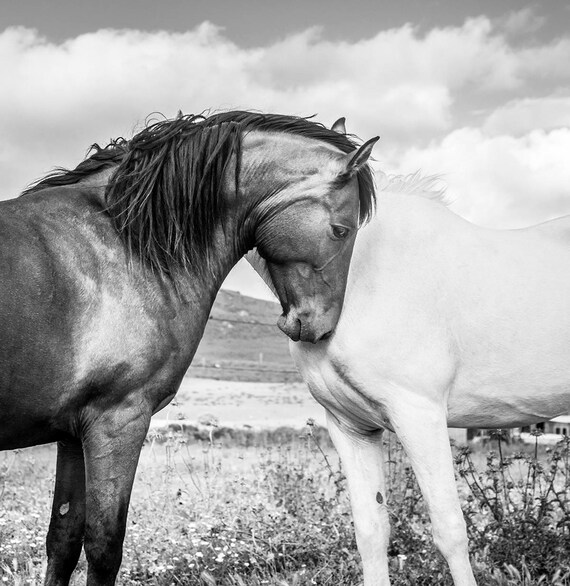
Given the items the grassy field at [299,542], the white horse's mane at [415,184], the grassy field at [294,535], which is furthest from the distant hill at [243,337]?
the white horse's mane at [415,184]

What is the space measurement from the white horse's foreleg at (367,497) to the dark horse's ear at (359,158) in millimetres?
1175

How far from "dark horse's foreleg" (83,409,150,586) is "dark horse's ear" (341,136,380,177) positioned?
4.08ft

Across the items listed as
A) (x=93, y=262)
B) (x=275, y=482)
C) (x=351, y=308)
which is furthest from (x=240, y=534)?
(x=93, y=262)

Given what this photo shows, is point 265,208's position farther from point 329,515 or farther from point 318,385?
point 329,515

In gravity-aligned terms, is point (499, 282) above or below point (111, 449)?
above

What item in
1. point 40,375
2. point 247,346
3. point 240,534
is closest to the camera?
point 40,375

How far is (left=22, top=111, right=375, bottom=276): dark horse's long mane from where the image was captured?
312 cm

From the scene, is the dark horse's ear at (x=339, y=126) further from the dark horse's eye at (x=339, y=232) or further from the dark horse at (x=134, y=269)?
the dark horse's eye at (x=339, y=232)

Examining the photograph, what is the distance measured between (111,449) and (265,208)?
3.64ft

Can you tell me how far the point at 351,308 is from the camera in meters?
3.29

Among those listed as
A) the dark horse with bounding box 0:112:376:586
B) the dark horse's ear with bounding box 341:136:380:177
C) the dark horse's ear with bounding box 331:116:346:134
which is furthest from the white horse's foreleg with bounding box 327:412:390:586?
the dark horse's ear with bounding box 331:116:346:134

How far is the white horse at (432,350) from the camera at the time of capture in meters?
3.21

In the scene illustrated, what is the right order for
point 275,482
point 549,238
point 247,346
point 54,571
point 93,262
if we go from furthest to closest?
point 247,346 → point 275,482 → point 549,238 → point 54,571 → point 93,262

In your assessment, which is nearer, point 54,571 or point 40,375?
point 40,375
